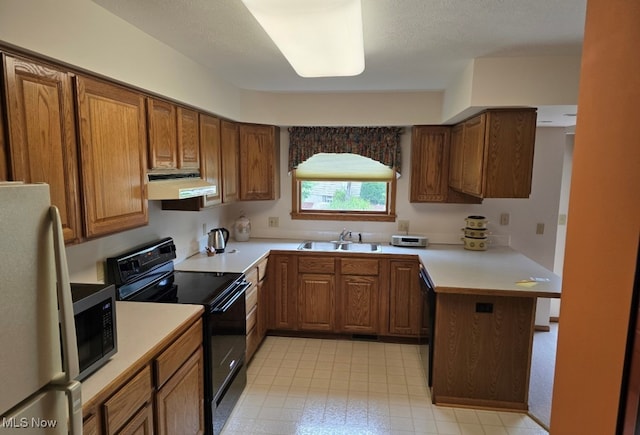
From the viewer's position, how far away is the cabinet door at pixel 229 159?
3.23 metres

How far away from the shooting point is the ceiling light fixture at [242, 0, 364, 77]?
4.51ft

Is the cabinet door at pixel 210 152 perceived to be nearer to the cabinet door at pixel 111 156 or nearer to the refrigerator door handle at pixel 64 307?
the cabinet door at pixel 111 156

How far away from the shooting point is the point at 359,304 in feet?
11.4

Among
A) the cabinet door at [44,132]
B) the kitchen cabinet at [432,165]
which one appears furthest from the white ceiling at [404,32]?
the kitchen cabinet at [432,165]

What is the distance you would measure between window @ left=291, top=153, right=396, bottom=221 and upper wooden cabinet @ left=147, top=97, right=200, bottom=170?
1.53m

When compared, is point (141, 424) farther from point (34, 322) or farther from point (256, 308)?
point (256, 308)

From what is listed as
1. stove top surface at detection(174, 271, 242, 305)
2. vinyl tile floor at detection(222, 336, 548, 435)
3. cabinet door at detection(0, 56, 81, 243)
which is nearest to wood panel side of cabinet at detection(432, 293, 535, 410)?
vinyl tile floor at detection(222, 336, 548, 435)

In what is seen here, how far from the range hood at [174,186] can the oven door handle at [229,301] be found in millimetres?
673

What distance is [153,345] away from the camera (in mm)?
1562

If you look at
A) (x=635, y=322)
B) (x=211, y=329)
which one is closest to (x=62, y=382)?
(x=211, y=329)

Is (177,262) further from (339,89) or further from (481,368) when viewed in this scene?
(481,368)

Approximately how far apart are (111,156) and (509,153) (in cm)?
248

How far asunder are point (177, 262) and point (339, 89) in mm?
2068

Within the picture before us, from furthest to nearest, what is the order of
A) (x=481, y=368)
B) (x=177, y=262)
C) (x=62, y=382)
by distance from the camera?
(x=177, y=262) → (x=481, y=368) → (x=62, y=382)
